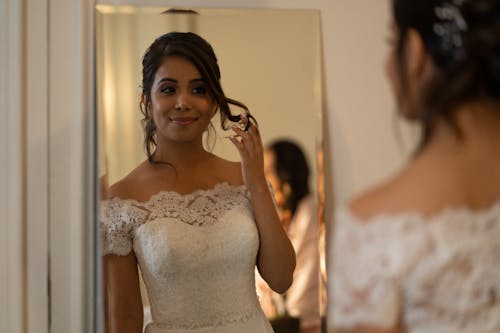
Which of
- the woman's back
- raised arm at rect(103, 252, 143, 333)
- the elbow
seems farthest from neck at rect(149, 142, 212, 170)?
the woman's back

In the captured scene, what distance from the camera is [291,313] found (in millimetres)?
1709

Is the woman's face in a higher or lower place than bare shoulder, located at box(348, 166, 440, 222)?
higher

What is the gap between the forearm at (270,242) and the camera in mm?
1673

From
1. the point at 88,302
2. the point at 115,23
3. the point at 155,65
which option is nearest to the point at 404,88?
the point at 155,65

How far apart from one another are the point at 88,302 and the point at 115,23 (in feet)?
2.38

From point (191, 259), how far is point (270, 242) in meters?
0.20

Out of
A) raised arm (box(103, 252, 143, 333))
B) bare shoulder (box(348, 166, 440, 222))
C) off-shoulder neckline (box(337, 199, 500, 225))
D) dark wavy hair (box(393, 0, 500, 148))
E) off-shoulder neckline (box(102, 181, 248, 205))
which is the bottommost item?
raised arm (box(103, 252, 143, 333))

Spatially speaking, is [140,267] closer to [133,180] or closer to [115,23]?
[133,180]

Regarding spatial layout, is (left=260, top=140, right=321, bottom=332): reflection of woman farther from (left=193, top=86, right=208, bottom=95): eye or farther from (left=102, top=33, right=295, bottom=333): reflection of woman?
(left=193, top=86, right=208, bottom=95): eye

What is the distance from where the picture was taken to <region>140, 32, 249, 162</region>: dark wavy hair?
170 cm

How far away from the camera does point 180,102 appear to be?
1.69 m

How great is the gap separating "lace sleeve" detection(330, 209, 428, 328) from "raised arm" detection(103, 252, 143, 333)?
31.4 inches

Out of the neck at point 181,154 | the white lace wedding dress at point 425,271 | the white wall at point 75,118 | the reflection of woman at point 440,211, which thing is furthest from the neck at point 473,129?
the neck at point 181,154

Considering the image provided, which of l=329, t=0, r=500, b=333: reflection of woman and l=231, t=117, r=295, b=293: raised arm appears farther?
l=231, t=117, r=295, b=293: raised arm
